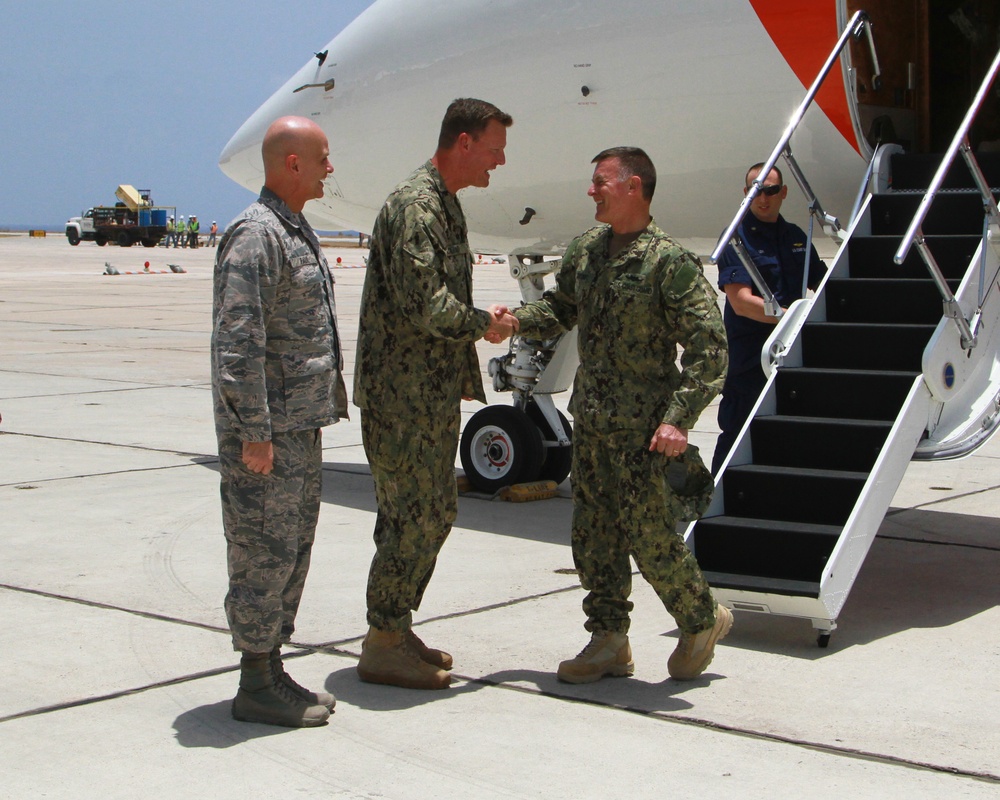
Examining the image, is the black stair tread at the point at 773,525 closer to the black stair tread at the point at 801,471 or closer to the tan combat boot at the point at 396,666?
the black stair tread at the point at 801,471

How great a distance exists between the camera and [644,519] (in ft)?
15.2

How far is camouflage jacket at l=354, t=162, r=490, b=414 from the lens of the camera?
14.7 feet

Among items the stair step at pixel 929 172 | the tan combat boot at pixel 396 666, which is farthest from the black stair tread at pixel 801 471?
the stair step at pixel 929 172

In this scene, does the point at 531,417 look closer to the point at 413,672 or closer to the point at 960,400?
the point at 960,400

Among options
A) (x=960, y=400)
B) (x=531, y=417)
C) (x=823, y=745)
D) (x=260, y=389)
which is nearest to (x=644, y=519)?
(x=823, y=745)

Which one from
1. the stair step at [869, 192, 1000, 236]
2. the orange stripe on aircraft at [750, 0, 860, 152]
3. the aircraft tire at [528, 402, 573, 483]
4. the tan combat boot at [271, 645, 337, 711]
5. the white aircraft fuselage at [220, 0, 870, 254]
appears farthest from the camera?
the aircraft tire at [528, 402, 573, 483]

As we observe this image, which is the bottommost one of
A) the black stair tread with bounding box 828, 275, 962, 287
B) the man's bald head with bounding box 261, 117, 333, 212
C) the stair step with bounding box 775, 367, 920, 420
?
the stair step with bounding box 775, 367, 920, 420

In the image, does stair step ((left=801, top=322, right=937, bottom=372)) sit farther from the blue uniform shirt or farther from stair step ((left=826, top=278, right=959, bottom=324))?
the blue uniform shirt

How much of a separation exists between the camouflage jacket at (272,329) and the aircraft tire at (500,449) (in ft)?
13.3

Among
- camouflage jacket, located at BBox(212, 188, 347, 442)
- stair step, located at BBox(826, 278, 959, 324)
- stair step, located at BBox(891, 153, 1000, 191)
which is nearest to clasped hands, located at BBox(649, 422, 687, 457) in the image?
camouflage jacket, located at BBox(212, 188, 347, 442)

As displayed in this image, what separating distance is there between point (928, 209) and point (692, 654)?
2.20m

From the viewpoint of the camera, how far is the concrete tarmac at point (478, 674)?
12.8ft

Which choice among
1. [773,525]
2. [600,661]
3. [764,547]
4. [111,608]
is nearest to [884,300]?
[773,525]

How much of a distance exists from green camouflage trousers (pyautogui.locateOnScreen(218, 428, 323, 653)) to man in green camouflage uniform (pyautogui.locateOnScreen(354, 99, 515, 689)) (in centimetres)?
38
